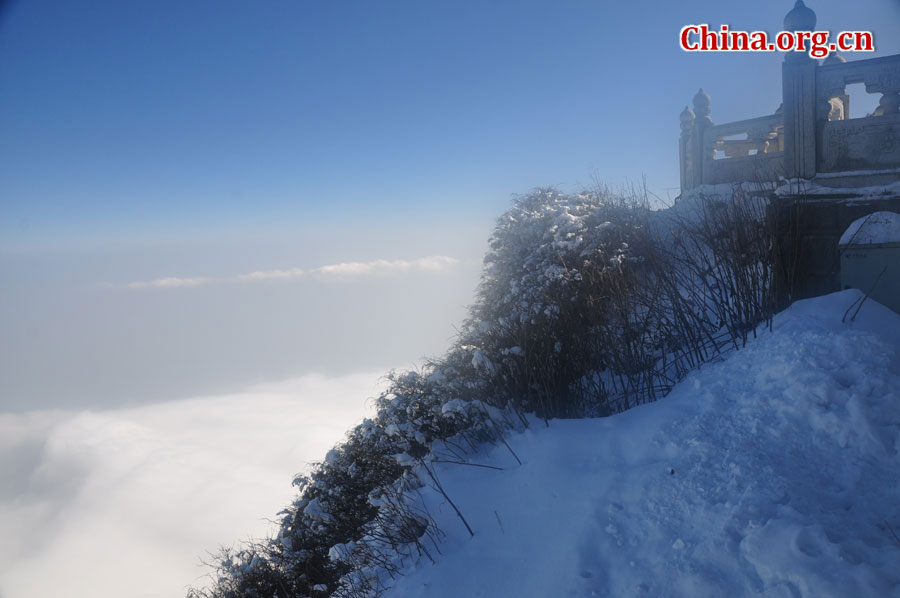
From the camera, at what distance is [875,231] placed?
19.9 ft

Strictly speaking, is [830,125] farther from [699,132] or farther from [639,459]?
[639,459]

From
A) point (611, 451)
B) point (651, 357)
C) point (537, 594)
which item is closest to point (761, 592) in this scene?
point (537, 594)

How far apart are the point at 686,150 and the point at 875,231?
9.74 m

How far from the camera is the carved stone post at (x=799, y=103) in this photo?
34.1ft

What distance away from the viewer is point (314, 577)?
7805mm

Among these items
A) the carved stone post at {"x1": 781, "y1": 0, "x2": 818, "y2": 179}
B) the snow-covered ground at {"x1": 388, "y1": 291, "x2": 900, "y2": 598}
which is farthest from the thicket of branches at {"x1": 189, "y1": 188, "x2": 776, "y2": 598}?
the carved stone post at {"x1": 781, "y1": 0, "x2": 818, "y2": 179}

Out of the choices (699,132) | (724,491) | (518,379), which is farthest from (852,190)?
(724,491)

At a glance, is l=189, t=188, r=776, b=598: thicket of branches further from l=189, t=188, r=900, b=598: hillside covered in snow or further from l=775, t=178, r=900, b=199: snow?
l=775, t=178, r=900, b=199: snow

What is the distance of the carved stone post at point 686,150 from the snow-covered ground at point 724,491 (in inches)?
396

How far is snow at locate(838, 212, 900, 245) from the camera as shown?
5.93 m

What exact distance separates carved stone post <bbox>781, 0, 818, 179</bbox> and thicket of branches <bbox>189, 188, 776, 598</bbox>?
4.17m

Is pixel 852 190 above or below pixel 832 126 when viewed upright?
below

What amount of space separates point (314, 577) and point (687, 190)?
13191 mm

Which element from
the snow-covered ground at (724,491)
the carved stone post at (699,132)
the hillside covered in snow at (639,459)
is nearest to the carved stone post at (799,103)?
the carved stone post at (699,132)
